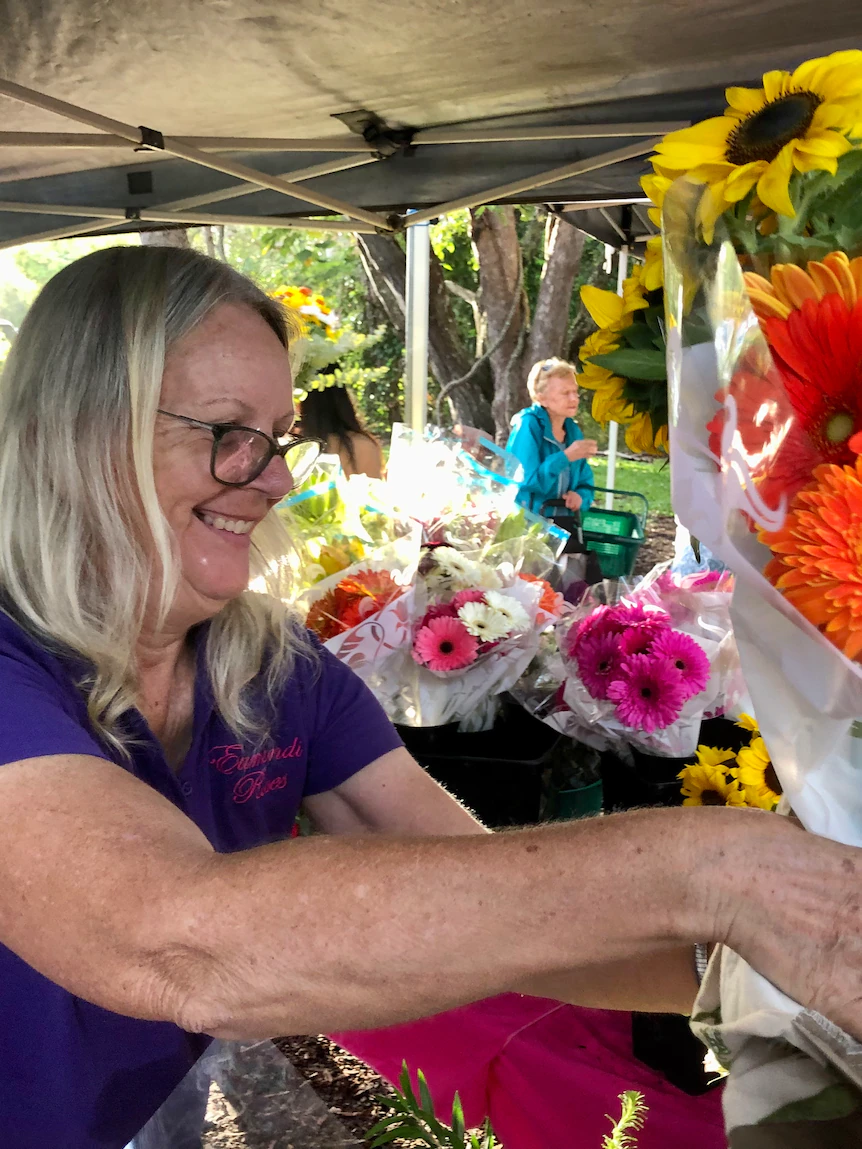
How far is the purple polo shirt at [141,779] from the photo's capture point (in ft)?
3.27

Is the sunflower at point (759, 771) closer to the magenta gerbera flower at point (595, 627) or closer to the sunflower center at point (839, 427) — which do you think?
the sunflower center at point (839, 427)

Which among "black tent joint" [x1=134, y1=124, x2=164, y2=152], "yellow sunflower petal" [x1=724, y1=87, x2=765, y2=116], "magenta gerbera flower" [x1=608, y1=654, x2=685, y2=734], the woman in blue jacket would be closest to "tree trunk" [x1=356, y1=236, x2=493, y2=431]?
the woman in blue jacket

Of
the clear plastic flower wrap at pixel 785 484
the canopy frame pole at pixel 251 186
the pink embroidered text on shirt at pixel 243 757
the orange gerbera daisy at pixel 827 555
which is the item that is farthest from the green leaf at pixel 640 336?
the canopy frame pole at pixel 251 186

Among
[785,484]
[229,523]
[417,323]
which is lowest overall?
Result: [229,523]

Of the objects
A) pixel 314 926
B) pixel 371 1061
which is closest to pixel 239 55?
pixel 314 926

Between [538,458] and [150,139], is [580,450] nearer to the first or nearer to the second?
[538,458]

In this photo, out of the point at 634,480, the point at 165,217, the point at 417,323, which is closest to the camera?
the point at 165,217

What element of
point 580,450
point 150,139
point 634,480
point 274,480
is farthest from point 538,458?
point 634,480

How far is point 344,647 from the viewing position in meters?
2.07

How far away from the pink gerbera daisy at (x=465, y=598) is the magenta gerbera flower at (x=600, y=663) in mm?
290

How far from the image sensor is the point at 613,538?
5.99m

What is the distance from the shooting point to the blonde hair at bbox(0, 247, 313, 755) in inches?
45.1

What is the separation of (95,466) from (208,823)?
1.70 ft

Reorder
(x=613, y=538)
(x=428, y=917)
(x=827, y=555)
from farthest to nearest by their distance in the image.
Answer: (x=613, y=538) < (x=428, y=917) < (x=827, y=555)
